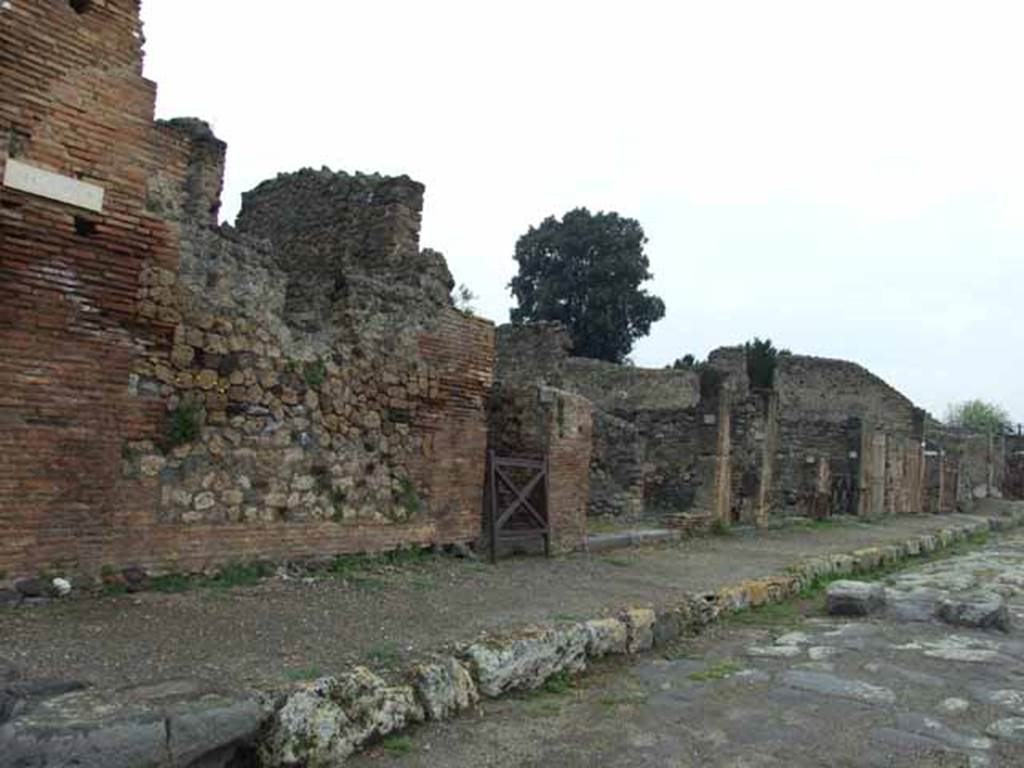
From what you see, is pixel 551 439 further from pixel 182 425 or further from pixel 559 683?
pixel 559 683

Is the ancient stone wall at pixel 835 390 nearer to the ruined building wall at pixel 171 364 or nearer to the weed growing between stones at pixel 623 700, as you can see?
the ruined building wall at pixel 171 364

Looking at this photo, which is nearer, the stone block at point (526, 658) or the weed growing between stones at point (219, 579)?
the stone block at point (526, 658)

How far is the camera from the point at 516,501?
10.7 m

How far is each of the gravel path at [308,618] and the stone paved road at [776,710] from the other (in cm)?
71

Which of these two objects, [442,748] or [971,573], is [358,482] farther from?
[971,573]

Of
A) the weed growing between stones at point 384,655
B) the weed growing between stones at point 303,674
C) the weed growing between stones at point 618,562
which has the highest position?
the weed growing between stones at point 618,562

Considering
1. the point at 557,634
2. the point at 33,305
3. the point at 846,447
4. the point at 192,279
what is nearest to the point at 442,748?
the point at 557,634

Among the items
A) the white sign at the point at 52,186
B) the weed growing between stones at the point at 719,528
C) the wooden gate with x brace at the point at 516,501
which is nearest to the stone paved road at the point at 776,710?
the wooden gate with x brace at the point at 516,501

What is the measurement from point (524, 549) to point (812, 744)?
20.8 ft

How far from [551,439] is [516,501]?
1.07m

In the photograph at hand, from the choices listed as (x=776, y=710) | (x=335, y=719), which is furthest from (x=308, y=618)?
(x=776, y=710)

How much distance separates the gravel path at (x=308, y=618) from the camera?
4684 millimetres

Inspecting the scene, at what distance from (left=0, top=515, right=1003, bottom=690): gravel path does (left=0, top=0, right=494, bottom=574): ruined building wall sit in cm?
60

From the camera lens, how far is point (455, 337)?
1034cm
